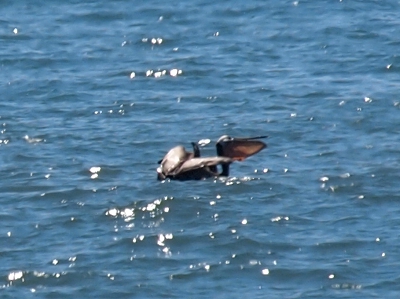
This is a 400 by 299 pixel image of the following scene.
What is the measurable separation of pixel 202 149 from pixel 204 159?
1.40 meters

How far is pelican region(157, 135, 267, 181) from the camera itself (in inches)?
626

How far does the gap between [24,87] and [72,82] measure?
0.81 m

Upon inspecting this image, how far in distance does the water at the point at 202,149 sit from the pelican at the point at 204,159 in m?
0.23

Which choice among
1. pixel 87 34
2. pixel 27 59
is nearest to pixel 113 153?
pixel 27 59

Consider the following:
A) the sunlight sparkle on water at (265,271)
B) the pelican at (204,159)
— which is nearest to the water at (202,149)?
the sunlight sparkle on water at (265,271)

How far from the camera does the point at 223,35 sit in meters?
22.8

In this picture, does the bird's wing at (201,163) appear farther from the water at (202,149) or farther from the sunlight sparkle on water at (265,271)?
the sunlight sparkle on water at (265,271)

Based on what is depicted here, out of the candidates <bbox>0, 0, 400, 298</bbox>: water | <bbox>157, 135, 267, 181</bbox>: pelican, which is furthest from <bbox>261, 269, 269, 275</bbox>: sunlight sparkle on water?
<bbox>157, 135, 267, 181</bbox>: pelican

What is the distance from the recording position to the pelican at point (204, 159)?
15.9m

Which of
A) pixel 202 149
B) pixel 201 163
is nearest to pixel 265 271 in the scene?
pixel 201 163

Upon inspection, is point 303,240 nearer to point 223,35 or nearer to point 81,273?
point 81,273

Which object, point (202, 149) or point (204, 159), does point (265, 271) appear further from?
point (202, 149)

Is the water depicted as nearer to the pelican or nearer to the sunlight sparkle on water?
the sunlight sparkle on water

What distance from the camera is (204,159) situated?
631 inches
